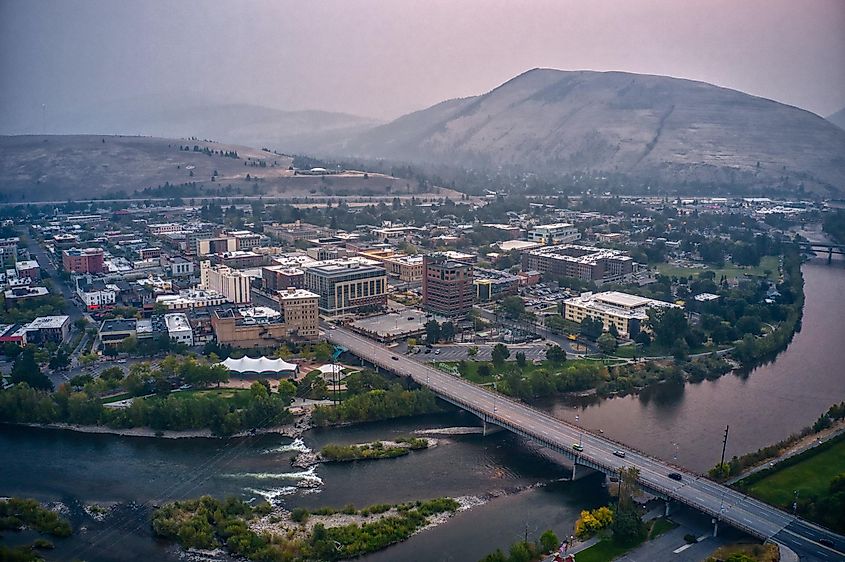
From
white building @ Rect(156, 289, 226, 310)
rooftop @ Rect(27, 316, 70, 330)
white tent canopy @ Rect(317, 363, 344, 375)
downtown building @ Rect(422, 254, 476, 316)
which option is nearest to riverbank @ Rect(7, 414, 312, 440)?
white tent canopy @ Rect(317, 363, 344, 375)

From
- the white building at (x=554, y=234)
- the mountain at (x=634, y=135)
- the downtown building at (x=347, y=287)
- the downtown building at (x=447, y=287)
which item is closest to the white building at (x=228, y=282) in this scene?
the downtown building at (x=347, y=287)

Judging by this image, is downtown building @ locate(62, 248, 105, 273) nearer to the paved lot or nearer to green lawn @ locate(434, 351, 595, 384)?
the paved lot

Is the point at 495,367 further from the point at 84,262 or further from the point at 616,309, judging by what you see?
the point at 84,262

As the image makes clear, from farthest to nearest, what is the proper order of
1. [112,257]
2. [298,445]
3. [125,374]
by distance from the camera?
[112,257] < [125,374] < [298,445]

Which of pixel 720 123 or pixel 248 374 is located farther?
pixel 720 123

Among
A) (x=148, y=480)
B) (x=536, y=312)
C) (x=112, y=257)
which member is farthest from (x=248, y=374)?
(x=112, y=257)

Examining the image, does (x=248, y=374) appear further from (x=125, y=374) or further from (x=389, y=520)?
(x=389, y=520)
